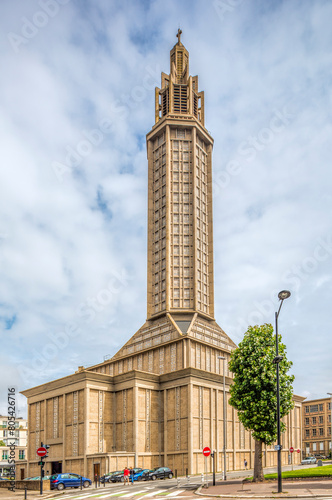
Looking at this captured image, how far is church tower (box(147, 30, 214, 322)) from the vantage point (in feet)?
301

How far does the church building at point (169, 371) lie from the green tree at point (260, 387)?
20.7 feet

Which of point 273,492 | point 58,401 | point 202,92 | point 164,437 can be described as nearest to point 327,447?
point 164,437

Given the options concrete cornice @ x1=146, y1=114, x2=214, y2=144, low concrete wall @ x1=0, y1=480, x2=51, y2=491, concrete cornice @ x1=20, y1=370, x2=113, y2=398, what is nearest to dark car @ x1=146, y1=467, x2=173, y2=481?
low concrete wall @ x1=0, y1=480, x2=51, y2=491

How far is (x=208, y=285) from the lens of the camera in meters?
96.1

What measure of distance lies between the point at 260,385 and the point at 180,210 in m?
57.8

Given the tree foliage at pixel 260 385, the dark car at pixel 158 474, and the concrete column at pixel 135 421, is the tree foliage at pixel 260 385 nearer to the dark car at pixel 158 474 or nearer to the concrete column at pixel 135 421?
the dark car at pixel 158 474

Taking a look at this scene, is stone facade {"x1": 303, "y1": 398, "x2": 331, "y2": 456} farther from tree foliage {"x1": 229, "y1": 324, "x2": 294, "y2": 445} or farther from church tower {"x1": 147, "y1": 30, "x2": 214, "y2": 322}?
tree foliage {"x1": 229, "y1": 324, "x2": 294, "y2": 445}

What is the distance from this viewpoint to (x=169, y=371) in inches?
3091

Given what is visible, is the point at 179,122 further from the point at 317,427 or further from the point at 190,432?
the point at 317,427

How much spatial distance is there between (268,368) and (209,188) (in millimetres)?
64572

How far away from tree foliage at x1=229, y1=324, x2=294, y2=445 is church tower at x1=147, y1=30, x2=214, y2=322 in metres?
45.3

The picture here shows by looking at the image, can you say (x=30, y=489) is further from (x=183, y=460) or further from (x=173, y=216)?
(x=173, y=216)

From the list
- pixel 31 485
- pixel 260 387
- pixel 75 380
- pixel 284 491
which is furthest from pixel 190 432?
pixel 284 491

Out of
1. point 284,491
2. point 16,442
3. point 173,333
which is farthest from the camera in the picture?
point 16,442
